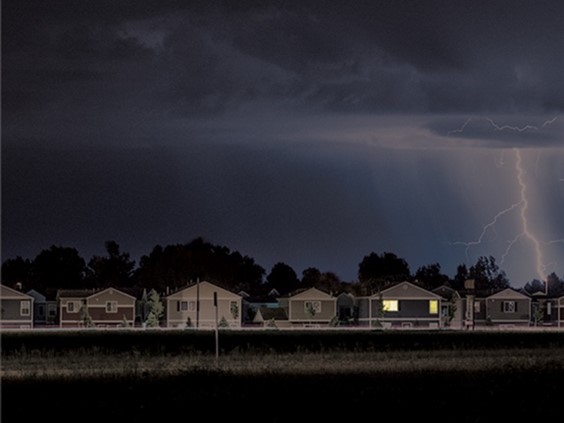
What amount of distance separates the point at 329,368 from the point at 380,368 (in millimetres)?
1668

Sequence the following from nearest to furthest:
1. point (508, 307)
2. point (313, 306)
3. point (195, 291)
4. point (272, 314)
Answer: point (195, 291), point (313, 306), point (272, 314), point (508, 307)

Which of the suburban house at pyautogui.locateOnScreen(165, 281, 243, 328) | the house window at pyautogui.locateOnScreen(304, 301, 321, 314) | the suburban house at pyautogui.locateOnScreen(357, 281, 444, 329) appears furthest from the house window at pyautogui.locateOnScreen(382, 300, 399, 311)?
the suburban house at pyautogui.locateOnScreen(165, 281, 243, 328)

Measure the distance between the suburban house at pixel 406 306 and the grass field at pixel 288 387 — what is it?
6794 centimetres

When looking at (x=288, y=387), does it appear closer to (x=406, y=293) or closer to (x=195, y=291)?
(x=195, y=291)

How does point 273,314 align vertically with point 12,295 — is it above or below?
below

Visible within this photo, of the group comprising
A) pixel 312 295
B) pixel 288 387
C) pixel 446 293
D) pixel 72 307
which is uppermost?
pixel 446 293

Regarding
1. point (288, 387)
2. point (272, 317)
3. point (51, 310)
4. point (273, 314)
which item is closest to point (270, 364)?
point (288, 387)

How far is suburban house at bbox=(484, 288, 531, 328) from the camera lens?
125438mm

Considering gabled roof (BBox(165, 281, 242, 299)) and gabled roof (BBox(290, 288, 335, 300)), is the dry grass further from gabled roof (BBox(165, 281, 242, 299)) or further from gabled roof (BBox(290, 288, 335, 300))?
gabled roof (BBox(290, 288, 335, 300))

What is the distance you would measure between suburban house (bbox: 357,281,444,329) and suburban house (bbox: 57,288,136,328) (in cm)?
2234

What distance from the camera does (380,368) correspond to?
40875 mm

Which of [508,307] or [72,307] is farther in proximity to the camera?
[508,307]

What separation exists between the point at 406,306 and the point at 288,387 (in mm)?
89663

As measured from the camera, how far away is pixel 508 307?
414 feet
